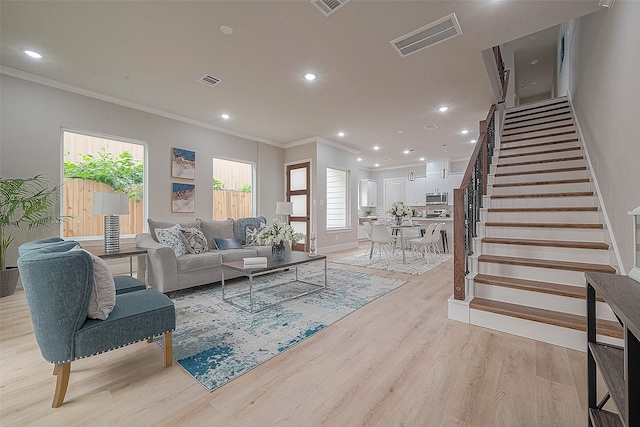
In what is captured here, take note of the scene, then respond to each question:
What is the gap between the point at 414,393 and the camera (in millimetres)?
1606

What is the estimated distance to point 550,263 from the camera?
8.43 feet

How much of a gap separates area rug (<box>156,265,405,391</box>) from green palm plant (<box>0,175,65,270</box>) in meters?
2.17

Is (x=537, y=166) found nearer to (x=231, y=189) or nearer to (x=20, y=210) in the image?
(x=231, y=189)

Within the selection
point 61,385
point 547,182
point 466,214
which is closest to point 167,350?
point 61,385

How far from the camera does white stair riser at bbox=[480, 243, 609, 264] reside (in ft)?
8.29

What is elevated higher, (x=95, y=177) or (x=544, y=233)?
(x=95, y=177)

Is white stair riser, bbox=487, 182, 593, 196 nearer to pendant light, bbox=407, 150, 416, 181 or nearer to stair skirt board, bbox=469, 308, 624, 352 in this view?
stair skirt board, bbox=469, 308, 624, 352

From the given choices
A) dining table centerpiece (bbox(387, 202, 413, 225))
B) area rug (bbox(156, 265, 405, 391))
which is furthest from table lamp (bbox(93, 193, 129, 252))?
dining table centerpiece (bbox(387, 202, 413, 225))

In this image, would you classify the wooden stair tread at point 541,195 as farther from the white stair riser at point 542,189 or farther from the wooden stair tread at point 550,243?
the wooden stair tread at point 550,243

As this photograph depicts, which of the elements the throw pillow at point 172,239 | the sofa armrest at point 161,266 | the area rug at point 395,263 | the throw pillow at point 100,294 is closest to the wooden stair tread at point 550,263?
the area rug at point 395,263

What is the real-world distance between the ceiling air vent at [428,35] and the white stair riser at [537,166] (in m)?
2.26

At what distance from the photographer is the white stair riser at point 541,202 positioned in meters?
3.09

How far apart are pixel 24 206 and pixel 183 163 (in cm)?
231

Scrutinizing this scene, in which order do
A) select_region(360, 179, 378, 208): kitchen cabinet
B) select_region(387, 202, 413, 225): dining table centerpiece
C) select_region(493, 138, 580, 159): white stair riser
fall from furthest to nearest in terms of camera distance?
select_region(360, 179, 378, 208): kitchen cabinet → select_region(387, 202, 413, 225): dining table centerpiece → select_region(493, 138, 580, 159): white stair riser
